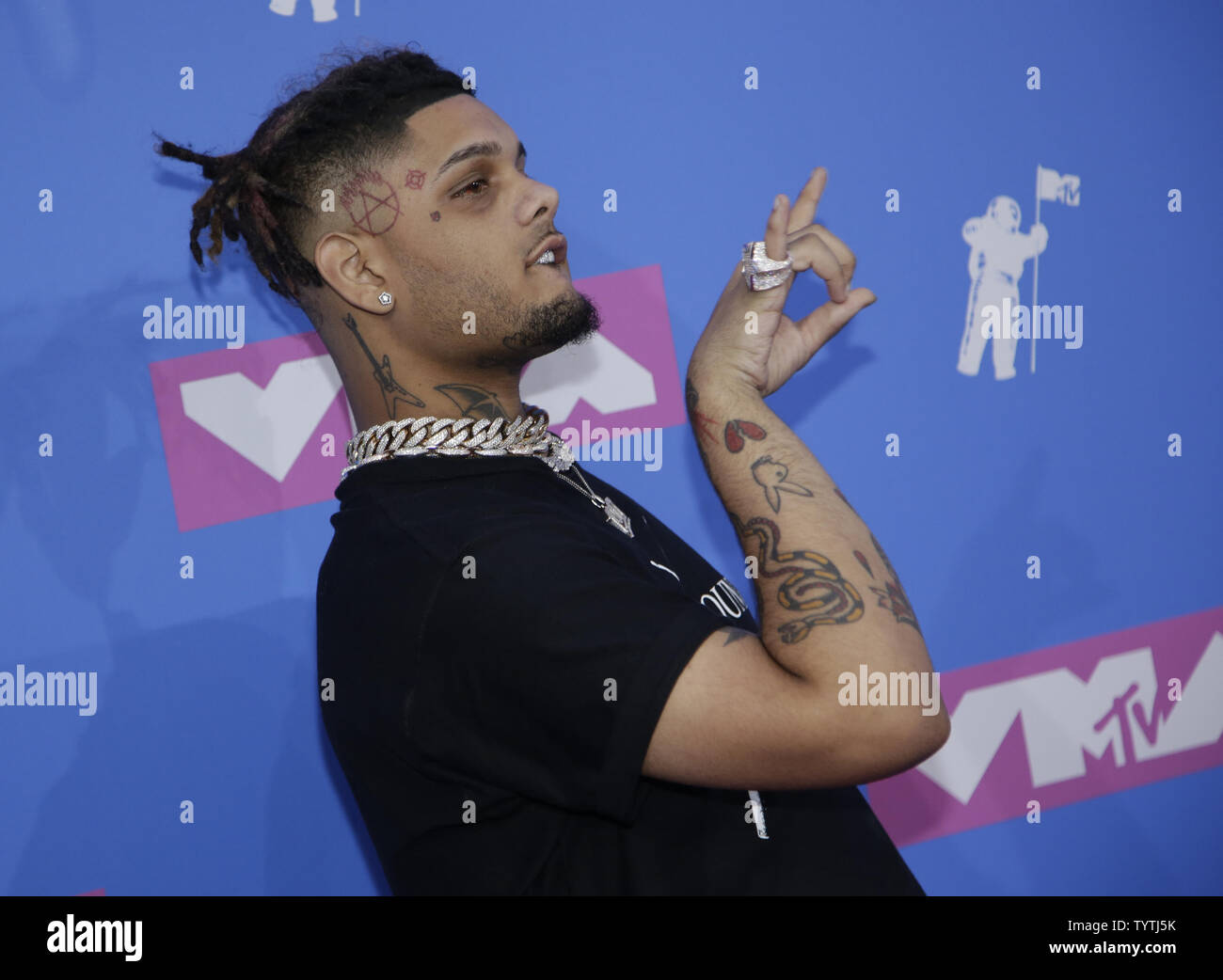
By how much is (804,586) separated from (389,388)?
1.85 ft

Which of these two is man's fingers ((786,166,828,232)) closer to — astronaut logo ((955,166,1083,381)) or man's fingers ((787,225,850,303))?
man's fingers ((787,225,850,303))

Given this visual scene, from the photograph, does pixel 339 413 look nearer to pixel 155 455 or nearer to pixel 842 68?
pixel 155 455

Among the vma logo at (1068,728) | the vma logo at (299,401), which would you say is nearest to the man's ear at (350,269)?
the vma logo at (299,401)

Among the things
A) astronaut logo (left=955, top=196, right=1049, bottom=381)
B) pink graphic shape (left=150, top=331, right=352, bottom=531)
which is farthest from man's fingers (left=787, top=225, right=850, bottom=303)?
pink graphic shape (left=150, top=331, right=352, bottom=531)

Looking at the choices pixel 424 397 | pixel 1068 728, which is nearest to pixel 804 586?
pixel 424 397

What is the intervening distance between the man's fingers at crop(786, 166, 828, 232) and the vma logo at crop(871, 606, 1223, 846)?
89cm

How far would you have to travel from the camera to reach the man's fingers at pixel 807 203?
121cm

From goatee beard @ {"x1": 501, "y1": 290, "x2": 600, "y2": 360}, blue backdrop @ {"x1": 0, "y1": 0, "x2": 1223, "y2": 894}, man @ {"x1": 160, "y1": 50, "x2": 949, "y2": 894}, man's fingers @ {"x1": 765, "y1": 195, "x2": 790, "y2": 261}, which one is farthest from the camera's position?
blue backdrop @ {"x1": 0, "y1": 0, "x2": 1223, "y2": 894}

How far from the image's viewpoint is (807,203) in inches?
48.1

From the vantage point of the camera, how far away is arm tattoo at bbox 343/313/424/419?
1.26m

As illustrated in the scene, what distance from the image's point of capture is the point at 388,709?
1018mm

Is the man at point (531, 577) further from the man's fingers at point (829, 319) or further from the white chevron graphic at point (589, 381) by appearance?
the white chevron graphic at point (589, 381)

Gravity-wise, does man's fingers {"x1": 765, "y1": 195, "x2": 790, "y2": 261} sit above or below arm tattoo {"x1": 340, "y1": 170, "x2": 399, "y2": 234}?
below
